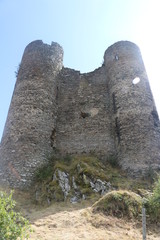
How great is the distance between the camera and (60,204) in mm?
8719

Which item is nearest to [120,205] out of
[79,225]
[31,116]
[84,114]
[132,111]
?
[79,225]

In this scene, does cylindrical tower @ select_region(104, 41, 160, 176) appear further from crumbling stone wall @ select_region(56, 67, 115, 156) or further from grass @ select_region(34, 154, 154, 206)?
grass @ select_region(34, 154, 154, 206)

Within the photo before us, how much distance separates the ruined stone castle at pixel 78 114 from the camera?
1125 cm

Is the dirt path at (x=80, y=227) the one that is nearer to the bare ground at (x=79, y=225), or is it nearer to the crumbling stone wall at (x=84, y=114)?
the bare ground at (x=79, y=225)

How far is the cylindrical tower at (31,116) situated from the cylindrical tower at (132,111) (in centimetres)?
379

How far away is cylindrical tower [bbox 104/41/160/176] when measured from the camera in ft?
36.7

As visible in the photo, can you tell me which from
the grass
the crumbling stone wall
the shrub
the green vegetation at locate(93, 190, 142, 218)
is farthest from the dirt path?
the crumbling stone wall

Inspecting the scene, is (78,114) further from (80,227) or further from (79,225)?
(80,227)

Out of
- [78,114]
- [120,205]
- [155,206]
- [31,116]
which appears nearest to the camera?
[155,206]

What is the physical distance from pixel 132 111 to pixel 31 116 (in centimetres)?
557

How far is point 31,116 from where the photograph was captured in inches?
492

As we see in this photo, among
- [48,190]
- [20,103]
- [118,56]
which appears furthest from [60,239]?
[118,56]

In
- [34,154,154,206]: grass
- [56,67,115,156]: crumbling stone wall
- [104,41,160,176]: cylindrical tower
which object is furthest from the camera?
[56,67,115,156]: crumbling stone wall

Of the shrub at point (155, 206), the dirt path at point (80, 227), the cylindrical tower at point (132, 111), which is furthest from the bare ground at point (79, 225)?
the cylindrical tower at point (132, 111)
